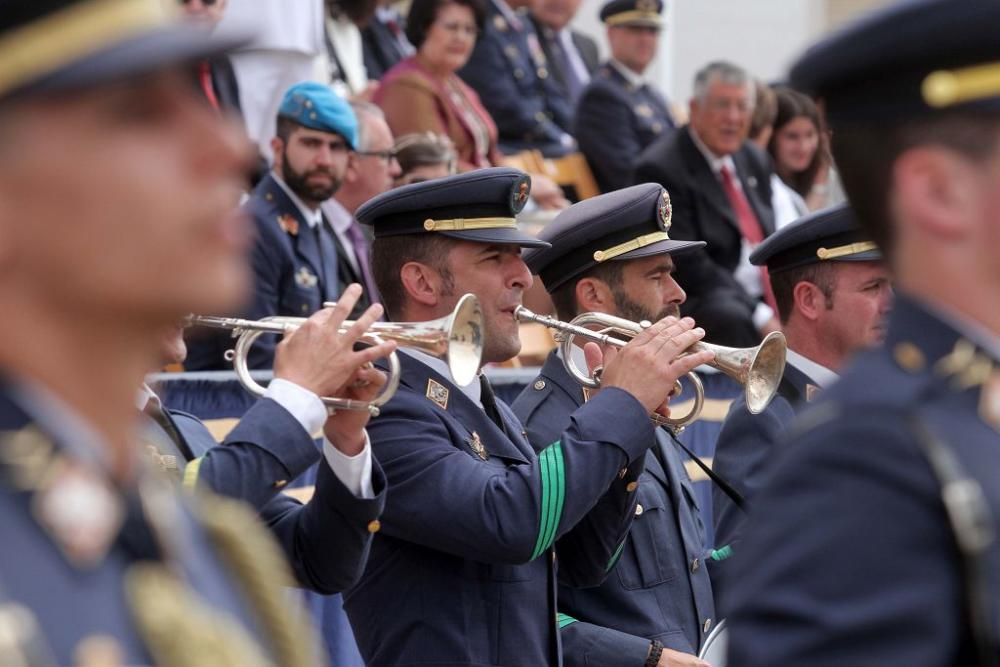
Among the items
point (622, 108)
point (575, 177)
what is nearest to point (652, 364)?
point (575, 177)

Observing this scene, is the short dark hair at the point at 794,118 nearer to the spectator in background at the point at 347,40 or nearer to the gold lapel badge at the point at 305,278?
the spectator in background at the point at 347,40

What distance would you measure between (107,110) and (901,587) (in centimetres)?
104

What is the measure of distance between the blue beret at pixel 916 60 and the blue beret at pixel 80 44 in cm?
87

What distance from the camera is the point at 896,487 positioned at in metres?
2.07

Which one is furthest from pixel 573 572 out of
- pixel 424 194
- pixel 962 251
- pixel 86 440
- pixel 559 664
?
pixel 86 440

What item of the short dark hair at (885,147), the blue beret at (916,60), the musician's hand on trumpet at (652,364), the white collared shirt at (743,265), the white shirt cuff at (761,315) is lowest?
the white shirt cuff at (761,315)

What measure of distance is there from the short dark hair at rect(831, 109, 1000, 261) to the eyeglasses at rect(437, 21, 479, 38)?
7601 millimetres

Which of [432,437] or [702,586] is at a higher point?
[432,437]

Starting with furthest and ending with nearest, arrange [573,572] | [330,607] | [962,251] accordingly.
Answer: [330,607] → [573,572] → [962,251]

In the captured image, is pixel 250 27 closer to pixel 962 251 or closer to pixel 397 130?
pixel 962 251

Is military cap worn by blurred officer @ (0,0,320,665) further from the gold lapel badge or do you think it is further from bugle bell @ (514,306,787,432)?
the gold lapel badge

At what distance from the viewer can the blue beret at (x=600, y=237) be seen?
548 centimetres

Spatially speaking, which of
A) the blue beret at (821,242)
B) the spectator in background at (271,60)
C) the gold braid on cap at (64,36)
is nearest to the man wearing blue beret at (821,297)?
the blue beret at (821,242)

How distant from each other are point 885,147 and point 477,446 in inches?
98.7
